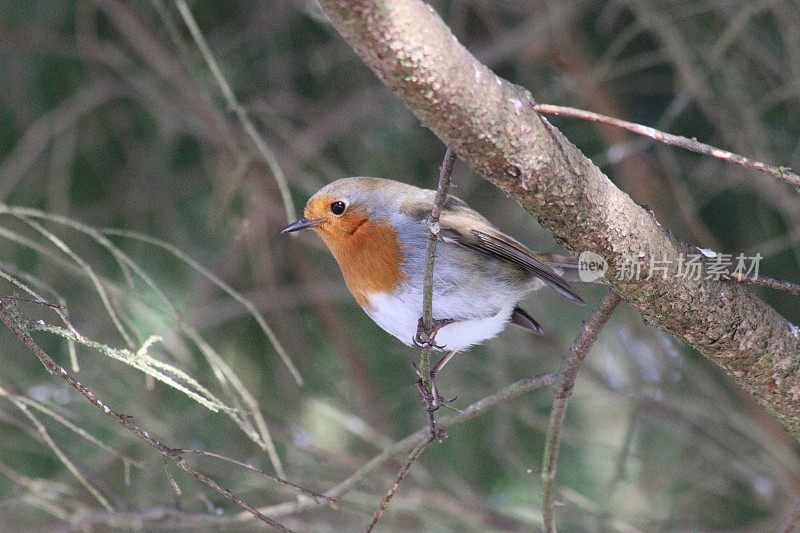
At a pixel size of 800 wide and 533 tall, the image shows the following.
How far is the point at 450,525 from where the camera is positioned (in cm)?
442

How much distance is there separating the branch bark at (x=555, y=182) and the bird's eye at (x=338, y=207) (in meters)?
1.22

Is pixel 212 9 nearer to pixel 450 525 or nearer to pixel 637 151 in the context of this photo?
pixel 637 151

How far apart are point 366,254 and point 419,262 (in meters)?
0.19

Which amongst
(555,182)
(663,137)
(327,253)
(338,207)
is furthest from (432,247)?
(327,253)

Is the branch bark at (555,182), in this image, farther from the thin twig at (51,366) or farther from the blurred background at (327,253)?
the blurred background at (327,253)

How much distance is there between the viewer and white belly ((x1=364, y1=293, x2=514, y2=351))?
3.02 m

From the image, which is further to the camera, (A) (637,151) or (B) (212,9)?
(B) (212,9)

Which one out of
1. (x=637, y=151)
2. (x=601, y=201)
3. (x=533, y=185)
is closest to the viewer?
(x=533, y=185)

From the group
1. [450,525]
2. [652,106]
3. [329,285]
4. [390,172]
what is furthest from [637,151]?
[450,525]

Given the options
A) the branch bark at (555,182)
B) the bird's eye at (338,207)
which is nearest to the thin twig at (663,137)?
the branch bark at (555,182)

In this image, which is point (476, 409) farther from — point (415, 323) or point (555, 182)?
point (555, 182)

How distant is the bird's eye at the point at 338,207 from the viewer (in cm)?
320

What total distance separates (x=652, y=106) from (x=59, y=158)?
9.01ft

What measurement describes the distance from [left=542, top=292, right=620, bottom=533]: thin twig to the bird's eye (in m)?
1.00
